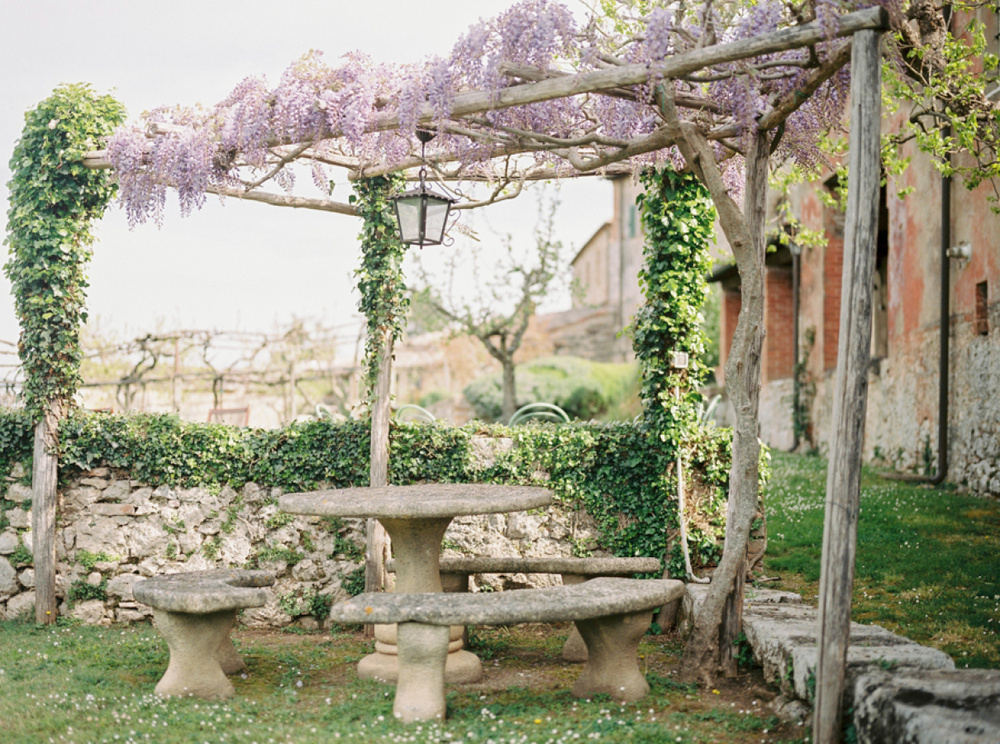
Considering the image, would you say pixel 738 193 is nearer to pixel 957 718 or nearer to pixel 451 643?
pixel 451 643

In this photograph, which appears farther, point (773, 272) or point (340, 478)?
point (773, 272)

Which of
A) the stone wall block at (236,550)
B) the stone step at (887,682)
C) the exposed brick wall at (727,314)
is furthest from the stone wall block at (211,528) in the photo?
the exposed brick wall at (727,314)

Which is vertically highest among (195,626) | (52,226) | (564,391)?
(52,226)

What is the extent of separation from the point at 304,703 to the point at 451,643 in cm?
99

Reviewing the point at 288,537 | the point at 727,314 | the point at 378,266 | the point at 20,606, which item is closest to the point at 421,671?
the point at 288,537

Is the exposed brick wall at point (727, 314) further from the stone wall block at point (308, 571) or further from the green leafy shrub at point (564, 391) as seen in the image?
the stone wall block at point (308, 571)

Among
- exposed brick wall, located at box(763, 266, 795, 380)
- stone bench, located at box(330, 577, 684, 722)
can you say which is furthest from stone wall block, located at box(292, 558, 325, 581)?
exposed brick wall, located at box(763, 266, 795, 380)

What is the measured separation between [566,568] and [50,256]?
4.96 meters

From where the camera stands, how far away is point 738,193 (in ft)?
22.3

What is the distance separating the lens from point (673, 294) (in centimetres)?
655

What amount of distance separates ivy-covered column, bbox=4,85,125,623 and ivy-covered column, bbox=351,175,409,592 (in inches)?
91.2

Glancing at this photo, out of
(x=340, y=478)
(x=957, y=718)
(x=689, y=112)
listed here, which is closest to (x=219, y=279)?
(x=340, y=478)

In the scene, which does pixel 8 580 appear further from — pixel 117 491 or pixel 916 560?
pixel 916 560

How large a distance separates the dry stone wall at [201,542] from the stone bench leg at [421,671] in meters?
2.48
